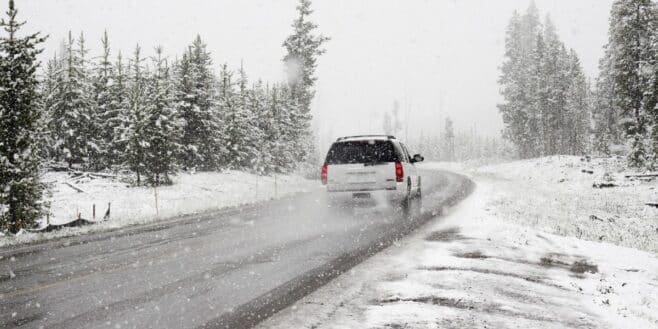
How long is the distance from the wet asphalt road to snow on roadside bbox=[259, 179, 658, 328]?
1.84 ft

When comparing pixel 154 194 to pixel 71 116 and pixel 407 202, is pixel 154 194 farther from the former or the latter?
pixel 407 202

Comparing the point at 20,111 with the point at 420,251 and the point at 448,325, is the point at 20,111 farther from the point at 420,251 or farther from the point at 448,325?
the point at 448,325

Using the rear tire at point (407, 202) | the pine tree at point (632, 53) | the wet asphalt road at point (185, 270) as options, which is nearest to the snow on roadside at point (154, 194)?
the wet asphalt road at point (185, 270)

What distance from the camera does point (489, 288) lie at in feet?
18.9

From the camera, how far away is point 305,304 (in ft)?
17.3

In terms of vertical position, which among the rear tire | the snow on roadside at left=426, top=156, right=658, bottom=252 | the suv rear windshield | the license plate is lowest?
the snow on roadside at left=426, top=156, right=658, bottom=252

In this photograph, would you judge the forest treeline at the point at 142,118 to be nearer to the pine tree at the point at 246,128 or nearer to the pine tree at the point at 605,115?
the pine tree at the point at 246,128

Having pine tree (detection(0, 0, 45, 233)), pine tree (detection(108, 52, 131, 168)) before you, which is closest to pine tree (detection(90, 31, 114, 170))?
pine tree (detection(108, 52, 131, 168))

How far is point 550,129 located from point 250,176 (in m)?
35.8

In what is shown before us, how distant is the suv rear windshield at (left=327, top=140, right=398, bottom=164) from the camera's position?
12.9 meters

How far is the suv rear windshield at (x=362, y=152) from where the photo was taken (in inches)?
508

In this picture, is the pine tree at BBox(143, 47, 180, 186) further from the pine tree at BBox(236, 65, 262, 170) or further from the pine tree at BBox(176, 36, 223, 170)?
the pine tree at BBox(236, 65, 262, 170)

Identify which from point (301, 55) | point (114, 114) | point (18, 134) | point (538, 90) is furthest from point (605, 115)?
point (18, 134)

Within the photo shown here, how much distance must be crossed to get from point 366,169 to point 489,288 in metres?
7.15
